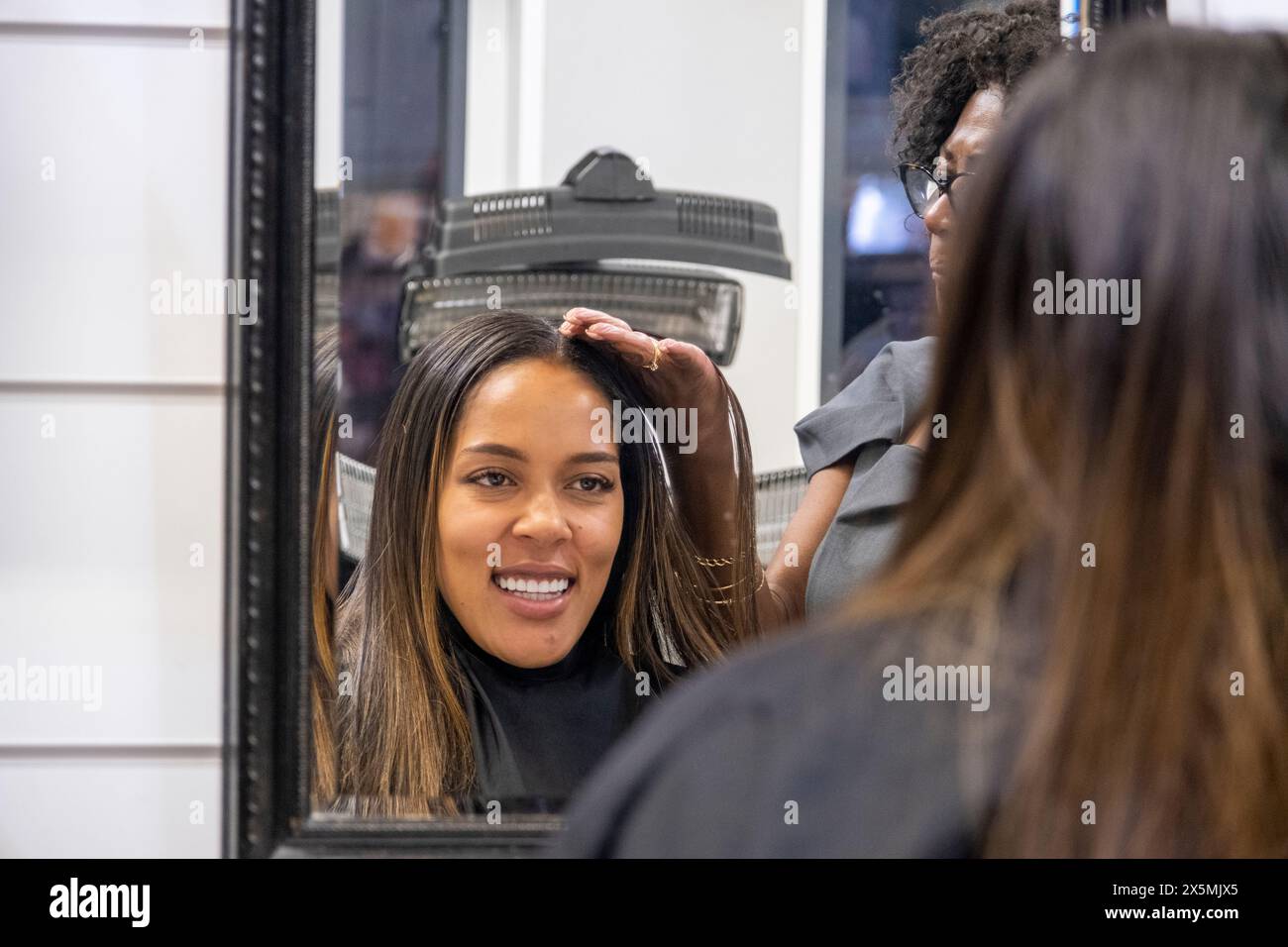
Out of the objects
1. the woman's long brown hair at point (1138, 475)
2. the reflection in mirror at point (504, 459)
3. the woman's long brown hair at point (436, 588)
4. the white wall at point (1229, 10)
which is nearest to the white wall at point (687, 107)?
the reflection in mirror at point (504, 459)

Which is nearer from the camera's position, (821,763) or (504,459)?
(821,763)

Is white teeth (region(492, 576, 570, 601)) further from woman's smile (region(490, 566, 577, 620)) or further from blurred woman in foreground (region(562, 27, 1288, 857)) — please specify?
blurred woman in foreground (region(562, 27, 1288, 857))

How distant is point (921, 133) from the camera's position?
Result: 126cm

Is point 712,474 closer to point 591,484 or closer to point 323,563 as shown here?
point 591,484

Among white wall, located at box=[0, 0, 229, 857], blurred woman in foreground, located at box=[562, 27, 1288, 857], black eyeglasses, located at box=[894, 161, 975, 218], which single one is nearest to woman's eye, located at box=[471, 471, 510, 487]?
white wall, located at box=[0, 0, 229, 857]

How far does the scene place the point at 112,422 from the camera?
1.20m

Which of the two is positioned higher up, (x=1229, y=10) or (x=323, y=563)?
(x=1229, y=10)

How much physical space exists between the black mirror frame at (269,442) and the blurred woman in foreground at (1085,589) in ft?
2.12

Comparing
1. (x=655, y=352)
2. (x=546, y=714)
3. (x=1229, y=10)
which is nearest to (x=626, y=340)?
(x=655, y=352)

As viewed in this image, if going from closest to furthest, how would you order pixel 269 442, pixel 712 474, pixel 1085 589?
pixel 1085 589 < pixel 269 442 < pixel 712 474

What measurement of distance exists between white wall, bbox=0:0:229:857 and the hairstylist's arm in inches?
14.5

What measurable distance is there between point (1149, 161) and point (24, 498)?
1.01 meters

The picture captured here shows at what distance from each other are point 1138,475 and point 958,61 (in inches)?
30.9
